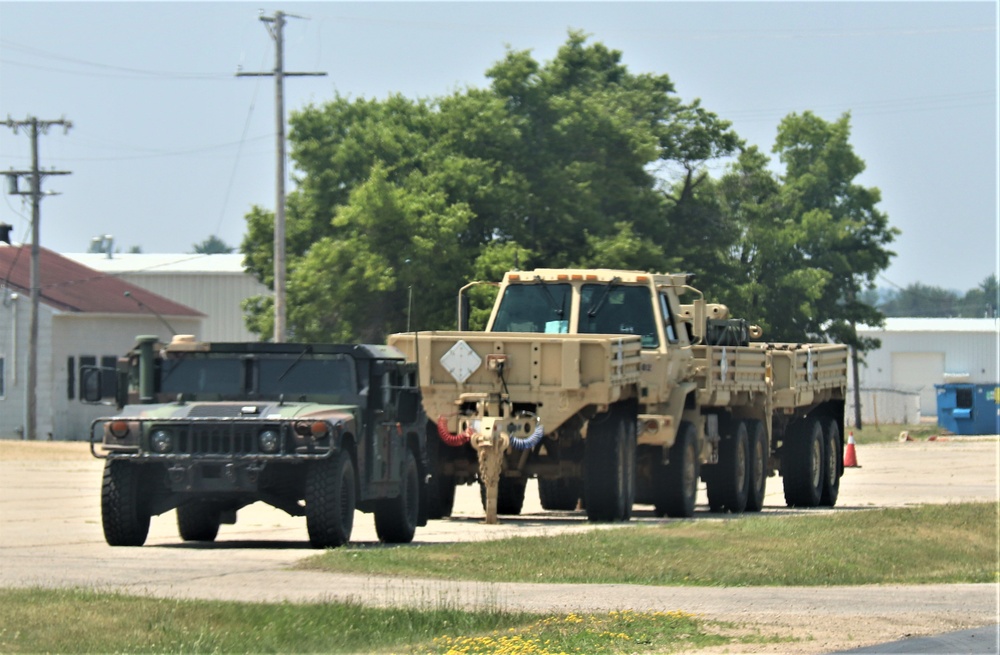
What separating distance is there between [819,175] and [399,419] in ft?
152

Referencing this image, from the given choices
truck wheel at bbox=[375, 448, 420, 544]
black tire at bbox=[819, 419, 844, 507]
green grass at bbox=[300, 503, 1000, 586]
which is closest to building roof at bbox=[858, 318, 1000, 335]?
black tire at bbox=[819, 419, 844, 507]

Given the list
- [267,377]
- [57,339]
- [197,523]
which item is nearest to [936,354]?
[57,339]

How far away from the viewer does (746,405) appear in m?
25.3

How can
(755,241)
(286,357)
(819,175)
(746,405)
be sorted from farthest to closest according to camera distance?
(819,175) < (755,241) < (746,405) < (286,357)

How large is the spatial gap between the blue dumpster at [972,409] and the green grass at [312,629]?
2213 inches

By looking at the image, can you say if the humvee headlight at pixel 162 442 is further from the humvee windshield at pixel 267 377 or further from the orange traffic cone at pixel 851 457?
the orange traffic cone at pixel 851 457

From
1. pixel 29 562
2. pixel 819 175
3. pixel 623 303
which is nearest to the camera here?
pixel 29 562

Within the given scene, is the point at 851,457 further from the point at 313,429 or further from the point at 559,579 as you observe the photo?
the point at 559,579

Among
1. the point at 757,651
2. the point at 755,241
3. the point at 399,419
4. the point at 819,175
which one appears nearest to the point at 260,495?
the point at 399,419

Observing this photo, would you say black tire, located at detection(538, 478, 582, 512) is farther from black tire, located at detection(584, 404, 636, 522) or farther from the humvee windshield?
the humvee windshield

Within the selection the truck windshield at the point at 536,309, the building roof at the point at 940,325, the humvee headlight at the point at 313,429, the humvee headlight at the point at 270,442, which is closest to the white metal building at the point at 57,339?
the truck windshield at the point at 536,309

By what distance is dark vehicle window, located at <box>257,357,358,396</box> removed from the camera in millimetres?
17266

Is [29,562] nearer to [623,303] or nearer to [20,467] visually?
[623,303]

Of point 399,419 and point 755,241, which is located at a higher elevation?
point 755,241
